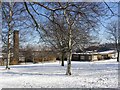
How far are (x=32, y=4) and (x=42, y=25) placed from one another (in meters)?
1.21

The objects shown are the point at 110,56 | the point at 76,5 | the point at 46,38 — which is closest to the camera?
the point at 76,5

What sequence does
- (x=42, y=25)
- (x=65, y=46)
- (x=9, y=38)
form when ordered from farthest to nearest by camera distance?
(x=9, y=38)
(x=65, y=46)
(x=42, y=25)

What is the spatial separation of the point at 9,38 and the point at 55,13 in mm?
21746

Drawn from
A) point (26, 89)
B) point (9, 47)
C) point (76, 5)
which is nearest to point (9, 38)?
point (9, 47)

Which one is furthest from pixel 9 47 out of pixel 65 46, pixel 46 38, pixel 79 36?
pixel 46 38

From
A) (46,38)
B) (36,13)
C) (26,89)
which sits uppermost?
(36,13)

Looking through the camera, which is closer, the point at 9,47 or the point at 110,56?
the point at 9,47

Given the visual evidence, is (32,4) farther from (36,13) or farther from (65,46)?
(65,46)

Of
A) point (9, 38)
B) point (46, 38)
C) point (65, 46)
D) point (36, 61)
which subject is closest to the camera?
point (46, 38)

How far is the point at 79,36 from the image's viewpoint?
23.1 meters

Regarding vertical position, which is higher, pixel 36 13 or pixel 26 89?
pixel 36 13

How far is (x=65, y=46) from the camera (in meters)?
25.0

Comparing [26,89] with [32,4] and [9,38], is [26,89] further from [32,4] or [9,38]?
[9,38]

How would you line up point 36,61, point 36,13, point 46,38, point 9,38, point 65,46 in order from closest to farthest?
1. point 36,13
2. point 46,38
3. point 65,46
4. point 9,38
5. point 36,61
